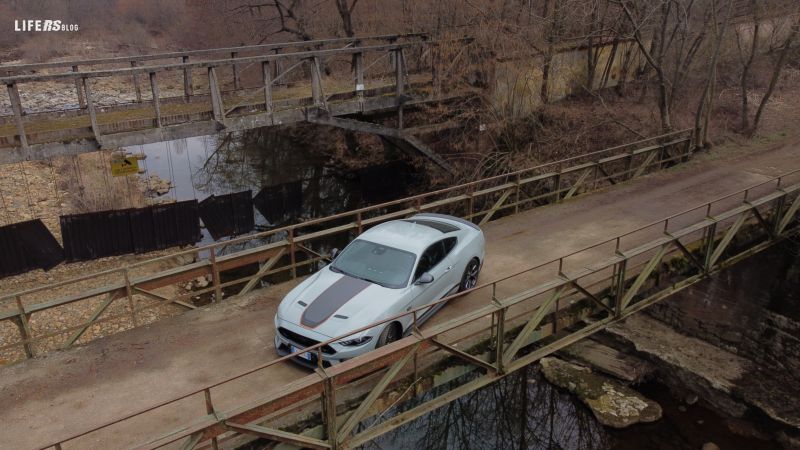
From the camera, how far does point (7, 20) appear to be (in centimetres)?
5278

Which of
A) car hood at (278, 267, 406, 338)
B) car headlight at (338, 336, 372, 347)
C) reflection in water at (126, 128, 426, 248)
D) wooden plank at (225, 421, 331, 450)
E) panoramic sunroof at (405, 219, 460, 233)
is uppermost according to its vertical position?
panoramic sunroof at (405, 219, 460, 233)

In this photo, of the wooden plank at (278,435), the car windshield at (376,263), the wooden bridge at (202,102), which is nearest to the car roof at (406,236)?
the car windshield at (376,263)

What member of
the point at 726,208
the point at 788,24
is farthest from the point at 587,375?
the point at 788,24

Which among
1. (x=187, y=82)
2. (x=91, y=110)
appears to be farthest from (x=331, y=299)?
(x=187, y=82)

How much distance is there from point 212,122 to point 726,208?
13.7m

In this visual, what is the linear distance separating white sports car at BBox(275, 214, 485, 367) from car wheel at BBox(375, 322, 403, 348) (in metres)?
0.02

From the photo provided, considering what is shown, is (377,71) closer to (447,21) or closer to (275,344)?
(447,21)

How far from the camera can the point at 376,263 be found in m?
10.2

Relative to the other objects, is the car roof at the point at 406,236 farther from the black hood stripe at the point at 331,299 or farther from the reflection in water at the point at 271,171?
the reflection in water at the point at 271,171

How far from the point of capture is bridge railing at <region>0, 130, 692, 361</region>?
10.5m

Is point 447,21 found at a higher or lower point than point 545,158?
higher

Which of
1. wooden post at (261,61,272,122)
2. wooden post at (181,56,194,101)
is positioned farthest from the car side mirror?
wooden post at (181,56,194,101)

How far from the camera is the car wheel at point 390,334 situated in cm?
898

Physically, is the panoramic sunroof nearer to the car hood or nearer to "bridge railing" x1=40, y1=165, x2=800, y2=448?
"bridge railing" x1=40, y1=165, x2=800, y2=448
